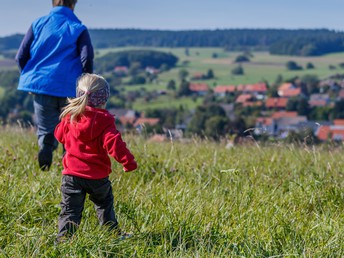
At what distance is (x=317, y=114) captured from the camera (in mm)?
47125

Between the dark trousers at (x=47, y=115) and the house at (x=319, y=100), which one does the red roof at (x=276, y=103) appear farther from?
the dark trousers at (x=47, y=115)

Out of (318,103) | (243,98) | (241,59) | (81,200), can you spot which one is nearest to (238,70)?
(241,59)

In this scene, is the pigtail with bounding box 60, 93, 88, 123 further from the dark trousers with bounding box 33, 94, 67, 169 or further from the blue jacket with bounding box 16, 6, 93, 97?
the dark trousers with bounding box 33, 94, 67, 169

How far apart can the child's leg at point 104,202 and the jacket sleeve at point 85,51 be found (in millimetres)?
1614

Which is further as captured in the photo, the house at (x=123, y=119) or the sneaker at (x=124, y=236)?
the house at (x=123, y=119)

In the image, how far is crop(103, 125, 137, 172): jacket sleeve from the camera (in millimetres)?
3285

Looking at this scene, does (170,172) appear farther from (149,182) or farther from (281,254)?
(281,254)

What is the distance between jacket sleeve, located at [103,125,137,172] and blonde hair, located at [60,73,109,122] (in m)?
0.22

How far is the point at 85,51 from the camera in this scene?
193 inches

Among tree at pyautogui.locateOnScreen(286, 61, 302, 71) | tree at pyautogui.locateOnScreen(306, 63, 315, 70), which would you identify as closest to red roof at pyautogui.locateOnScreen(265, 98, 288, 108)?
tree at pyautogui.locateOnScreen(306, 63, 315, 70)

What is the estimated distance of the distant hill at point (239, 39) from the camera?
3504 inches

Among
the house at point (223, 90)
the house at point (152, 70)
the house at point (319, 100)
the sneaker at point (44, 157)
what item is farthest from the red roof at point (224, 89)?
the sneaker at point (44, 157)

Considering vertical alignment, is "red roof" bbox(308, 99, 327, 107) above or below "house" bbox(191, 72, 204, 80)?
above

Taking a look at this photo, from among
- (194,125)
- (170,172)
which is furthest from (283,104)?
(170,172)
